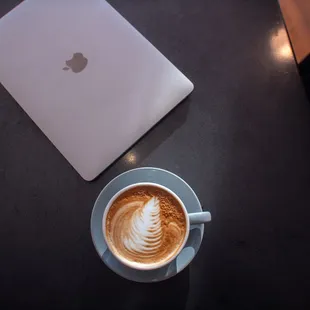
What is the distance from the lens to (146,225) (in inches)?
29.8

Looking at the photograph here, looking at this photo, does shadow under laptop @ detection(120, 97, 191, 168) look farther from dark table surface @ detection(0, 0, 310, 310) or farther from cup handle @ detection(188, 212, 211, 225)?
cup handle @ detection(188, 212, 211, 225)

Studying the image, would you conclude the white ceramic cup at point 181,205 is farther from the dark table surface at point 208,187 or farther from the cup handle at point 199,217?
the dark table surface at point 208,187

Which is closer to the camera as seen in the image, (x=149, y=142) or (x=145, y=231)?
(x=145, y=231)

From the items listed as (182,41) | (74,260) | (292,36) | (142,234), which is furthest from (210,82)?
(74,260)

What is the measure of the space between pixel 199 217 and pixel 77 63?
461 mm

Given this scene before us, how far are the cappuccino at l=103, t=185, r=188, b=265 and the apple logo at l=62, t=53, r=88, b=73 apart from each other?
33 cm

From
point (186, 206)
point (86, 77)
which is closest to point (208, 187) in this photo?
point (186, 206)

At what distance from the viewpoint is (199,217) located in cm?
78

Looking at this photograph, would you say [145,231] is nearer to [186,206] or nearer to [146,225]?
[146,225]

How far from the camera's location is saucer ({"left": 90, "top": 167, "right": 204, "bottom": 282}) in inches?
32.3

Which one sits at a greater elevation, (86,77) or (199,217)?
(86,77)

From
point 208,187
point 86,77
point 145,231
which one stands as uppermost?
point 86,77

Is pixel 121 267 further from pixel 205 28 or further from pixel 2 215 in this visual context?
pixel 205 28

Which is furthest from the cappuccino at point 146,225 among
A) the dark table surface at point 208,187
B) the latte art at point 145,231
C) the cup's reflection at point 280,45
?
the cup's reflection at point 280,45
